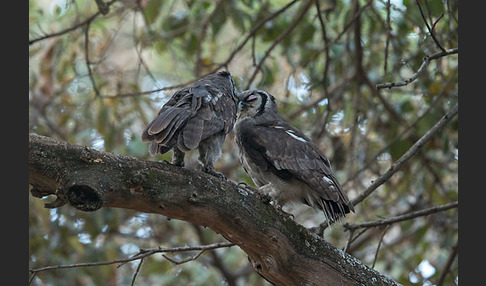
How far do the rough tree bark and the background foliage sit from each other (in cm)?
233

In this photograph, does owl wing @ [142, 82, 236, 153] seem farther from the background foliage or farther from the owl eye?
the background foliage

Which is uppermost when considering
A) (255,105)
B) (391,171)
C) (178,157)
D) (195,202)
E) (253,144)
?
(255,105)

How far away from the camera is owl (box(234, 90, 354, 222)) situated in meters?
3.77

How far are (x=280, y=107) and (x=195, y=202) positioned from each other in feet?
11.8

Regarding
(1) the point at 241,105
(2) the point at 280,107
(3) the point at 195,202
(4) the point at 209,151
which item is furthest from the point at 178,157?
(2) the point at 280,107

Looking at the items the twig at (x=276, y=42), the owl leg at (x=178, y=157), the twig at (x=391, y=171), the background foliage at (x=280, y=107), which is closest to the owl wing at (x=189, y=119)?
the owl leg at (x=178, y=157)

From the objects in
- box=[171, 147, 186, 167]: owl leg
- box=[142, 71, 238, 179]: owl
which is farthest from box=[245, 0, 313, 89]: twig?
box=[171, 147, 186, 167]: owl leg

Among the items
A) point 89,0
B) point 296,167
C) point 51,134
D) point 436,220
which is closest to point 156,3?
point 89,0

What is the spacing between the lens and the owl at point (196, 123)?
3.17 meters

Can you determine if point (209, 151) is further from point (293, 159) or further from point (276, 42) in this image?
point (276, 42)

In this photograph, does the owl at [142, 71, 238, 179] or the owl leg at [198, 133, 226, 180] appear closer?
the owl at [142, 71, 238, 179]

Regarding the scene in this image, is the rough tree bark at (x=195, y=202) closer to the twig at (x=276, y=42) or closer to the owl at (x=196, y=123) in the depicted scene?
the owl at (x=196, y=123)

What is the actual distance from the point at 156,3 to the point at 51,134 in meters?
1.76

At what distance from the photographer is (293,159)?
12.9ft
